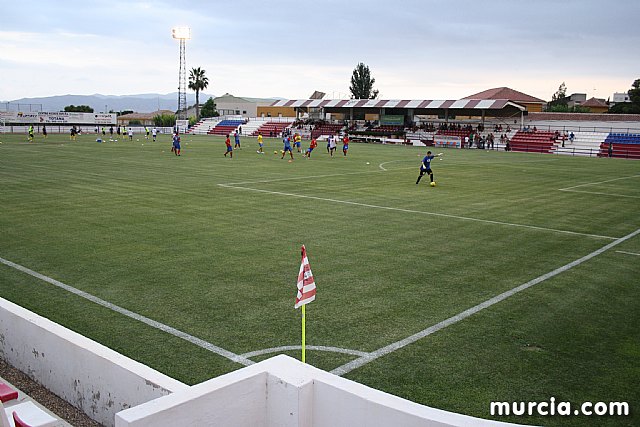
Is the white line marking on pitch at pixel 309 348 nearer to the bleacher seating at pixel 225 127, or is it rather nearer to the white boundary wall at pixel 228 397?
the white boundary wall at pixel 228 397

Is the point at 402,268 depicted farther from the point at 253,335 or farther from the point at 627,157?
the point at 627,157

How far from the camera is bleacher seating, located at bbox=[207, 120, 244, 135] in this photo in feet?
287

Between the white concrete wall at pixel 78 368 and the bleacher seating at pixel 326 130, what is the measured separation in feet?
234

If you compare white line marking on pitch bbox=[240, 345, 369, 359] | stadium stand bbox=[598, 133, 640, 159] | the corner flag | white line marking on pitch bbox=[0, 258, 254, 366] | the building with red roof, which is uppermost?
the building with red roof

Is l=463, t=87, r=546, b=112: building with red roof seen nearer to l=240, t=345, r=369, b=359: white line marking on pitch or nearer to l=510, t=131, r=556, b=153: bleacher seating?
l=510, t=131, r=556, b=153: bleacher seating

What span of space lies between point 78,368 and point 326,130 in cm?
7671

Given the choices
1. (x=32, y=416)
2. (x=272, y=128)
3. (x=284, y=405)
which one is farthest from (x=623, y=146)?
(x=32, y=416)

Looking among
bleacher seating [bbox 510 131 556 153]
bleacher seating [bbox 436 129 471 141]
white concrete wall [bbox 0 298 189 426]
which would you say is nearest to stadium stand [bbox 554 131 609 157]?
bleacher seating [bbox 510 131 556 153]

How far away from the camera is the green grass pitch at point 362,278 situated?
7.62 meters

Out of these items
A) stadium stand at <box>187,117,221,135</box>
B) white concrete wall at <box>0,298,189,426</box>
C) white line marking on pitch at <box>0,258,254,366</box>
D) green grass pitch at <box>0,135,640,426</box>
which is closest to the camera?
white concrete wall at <box>0,298,189,426</box>

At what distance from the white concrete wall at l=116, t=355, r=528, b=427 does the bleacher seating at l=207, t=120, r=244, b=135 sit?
82608 mm

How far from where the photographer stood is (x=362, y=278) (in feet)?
37.7

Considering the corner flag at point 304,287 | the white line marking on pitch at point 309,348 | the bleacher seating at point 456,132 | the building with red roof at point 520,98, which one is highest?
the building with red roof at point 520,98

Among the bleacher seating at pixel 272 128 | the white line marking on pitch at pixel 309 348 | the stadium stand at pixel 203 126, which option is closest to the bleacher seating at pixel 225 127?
the stadium stand at pixel 203 126
